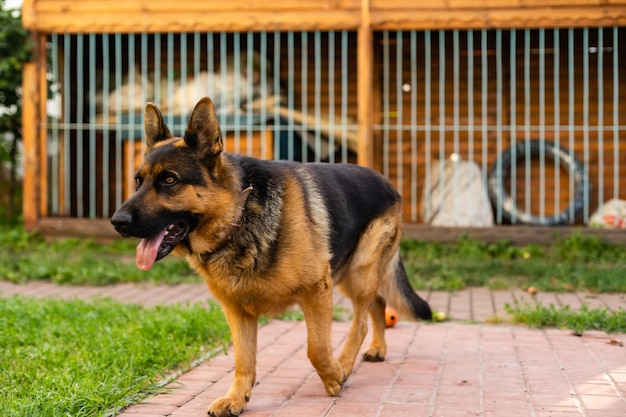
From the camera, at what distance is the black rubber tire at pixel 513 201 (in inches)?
420

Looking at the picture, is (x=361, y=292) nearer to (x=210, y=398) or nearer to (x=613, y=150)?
(x=210, y=398)

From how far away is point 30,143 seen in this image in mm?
10602

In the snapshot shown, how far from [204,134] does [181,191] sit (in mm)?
311

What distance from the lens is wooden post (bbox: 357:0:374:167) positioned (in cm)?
995

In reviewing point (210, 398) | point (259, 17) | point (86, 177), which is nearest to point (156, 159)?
point (210, 398)

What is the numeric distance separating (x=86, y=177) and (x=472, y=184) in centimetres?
599

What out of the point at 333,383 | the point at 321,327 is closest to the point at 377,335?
the point at 333,383

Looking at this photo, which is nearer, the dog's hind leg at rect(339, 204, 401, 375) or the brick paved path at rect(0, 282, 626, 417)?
the brick paved path at rect(0, 282, 626, 417)

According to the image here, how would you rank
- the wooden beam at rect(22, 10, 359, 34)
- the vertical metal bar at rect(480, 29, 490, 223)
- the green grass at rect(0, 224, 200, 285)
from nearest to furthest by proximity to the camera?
1. the green grass at rect(0, 224, 200, 285)
2. the wooden beam at rect(22, 10, 359, 34)
3. the vertical metal bar at rect(480, 29, 490, 223)

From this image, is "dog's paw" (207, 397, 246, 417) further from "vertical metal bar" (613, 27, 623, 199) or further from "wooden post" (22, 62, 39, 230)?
"vertical metal bar" (613, 27, 623, 199)

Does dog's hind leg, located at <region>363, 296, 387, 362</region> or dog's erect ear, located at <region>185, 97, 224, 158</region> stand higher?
dog's erect ear, located at <region>185, 97, 224, 158</region>

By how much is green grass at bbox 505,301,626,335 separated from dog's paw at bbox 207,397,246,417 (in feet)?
9.62

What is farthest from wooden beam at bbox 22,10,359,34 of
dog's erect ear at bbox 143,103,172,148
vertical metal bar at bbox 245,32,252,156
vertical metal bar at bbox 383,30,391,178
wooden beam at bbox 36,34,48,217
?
dog's erect ear at bbox 143,103,172,148

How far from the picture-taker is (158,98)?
11.7 m
